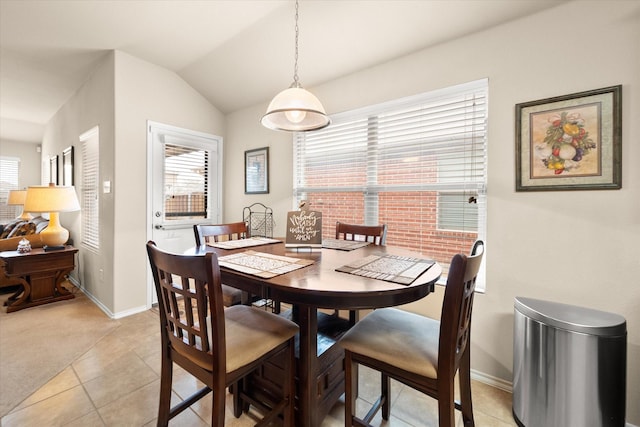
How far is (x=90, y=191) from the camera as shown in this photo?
359 cm

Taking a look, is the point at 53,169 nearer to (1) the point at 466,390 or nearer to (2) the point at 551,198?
(1) the point at 466,390

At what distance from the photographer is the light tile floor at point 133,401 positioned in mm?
1603

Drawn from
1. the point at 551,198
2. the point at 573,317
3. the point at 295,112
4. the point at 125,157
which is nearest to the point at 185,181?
the point at 125,157

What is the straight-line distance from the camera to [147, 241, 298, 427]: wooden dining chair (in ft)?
3.51

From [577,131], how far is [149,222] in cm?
388

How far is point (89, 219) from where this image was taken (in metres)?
3.65

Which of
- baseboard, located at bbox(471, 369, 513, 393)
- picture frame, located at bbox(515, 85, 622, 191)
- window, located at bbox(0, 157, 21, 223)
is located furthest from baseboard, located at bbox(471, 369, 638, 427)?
window, located at bbox(0, 157, 21, 223)

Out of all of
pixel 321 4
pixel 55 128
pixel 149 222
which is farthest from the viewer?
pixel 55 128

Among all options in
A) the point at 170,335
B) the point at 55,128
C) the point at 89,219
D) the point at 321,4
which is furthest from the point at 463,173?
the point at 55,128

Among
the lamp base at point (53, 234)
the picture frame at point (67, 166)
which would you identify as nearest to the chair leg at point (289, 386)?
the lamp base at point (53, 234)

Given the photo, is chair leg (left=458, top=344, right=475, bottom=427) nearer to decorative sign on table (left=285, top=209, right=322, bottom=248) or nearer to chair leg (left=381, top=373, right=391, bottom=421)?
chair leg (left=381, top=373, right=391, bottom=421)

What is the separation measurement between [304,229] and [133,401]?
1.53m

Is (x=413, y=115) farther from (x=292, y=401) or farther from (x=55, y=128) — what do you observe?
(x=55, y=128)

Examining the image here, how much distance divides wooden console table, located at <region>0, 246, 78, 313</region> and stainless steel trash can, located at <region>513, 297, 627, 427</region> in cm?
475
